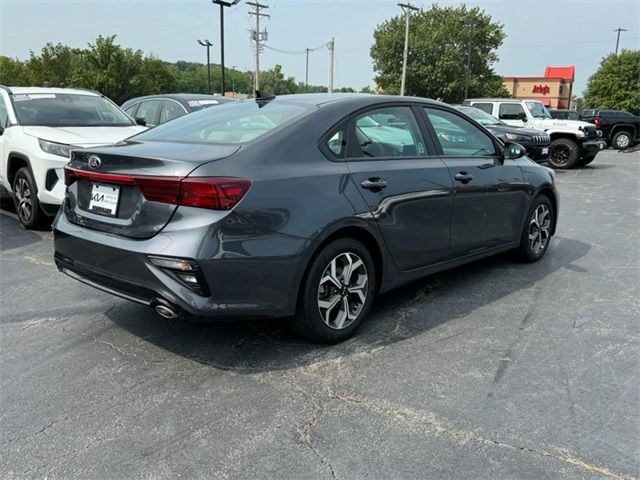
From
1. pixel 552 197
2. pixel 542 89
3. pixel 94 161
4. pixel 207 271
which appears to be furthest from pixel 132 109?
pixel 542 89

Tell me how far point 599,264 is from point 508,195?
5.05ft

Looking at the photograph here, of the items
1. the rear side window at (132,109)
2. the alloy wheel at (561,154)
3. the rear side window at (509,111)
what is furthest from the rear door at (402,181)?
the rear side window at (509,111)

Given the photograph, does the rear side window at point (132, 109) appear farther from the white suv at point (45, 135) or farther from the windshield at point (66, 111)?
the windshield at point (66, 111)

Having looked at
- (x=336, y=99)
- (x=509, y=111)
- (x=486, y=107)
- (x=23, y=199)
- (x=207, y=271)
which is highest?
(x=486, y=107)

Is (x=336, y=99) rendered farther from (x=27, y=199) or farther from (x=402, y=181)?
(x=27, y=199)

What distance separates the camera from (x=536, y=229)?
221 inches

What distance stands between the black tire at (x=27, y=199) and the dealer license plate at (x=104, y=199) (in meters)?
3.19

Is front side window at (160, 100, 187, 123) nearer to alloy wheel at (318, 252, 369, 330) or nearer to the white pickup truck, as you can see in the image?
alloy wheel at (318, 252, 369, 330)

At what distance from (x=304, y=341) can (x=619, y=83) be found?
217 ft

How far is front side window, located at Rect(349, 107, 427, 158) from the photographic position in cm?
381

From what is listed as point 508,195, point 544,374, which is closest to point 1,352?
point 544,374

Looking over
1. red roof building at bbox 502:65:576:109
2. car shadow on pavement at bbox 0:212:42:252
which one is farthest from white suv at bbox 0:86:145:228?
red roof building at bbox 502:65:576:109

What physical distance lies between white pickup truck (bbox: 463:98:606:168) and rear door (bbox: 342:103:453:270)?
40.8ft

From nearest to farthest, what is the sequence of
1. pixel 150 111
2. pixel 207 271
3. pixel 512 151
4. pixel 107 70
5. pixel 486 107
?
pixel 207 271
pixel 512 151
pixel 150 111
pixel 486 107
pixel 107 70
